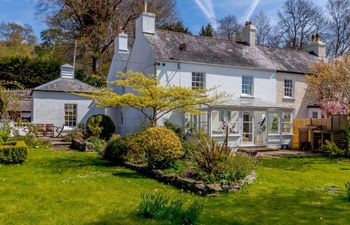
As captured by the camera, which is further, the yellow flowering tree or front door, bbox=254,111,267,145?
front door, bbox=254,111,267,145

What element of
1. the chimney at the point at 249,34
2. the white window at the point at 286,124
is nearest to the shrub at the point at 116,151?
the white window at the point at 286,124

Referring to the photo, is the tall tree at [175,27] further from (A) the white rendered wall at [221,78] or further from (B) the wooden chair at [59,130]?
(B) the wooden chair at [59,130]

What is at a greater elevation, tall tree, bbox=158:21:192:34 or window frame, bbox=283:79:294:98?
tall tree, bbox=158:21:192:34

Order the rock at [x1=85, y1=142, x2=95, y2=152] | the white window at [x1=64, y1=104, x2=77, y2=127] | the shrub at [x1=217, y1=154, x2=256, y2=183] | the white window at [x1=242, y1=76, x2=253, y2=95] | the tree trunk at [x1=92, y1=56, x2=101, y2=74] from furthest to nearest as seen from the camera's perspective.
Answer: the tree trunk at [x1=92, y1=56, x2=101, y2=74] < the white window at [x1=64, y1=104, x2=77, y2=127] < the white window at [x1=242, y1=76, x2=253, y2=95] < the rock at [x1=85, y1=142, x2=95, y2=152] < the shrub at [x1=217, y1=154, x2=256, y2=183]

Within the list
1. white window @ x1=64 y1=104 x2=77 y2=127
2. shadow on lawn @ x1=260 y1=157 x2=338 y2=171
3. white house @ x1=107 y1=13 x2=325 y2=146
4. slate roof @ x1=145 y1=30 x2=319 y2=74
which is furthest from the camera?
white window @ x1=64 y1=104 x2=77 y2=127

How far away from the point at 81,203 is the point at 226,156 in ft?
15.5

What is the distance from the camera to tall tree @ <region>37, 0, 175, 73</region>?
1443 inches

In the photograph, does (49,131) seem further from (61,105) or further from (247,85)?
(247,85)

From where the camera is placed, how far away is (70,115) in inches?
956

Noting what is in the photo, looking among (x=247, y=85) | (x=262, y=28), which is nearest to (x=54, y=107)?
(x=247, y=85)

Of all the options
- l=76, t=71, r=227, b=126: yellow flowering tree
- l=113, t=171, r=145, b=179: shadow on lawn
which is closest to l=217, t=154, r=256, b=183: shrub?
l=113, t=171, r=145, b=179: shadow on lawn

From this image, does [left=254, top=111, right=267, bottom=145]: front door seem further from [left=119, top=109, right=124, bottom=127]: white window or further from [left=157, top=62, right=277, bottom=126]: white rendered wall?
[left=119, top=109, right=124, bottom=127]: white window

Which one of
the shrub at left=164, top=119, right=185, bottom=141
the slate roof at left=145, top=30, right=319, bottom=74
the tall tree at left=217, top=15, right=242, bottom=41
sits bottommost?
the shrub at left=164, top=119, right=185, bottom=141

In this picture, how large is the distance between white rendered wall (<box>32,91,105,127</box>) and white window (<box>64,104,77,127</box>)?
0.85ft
